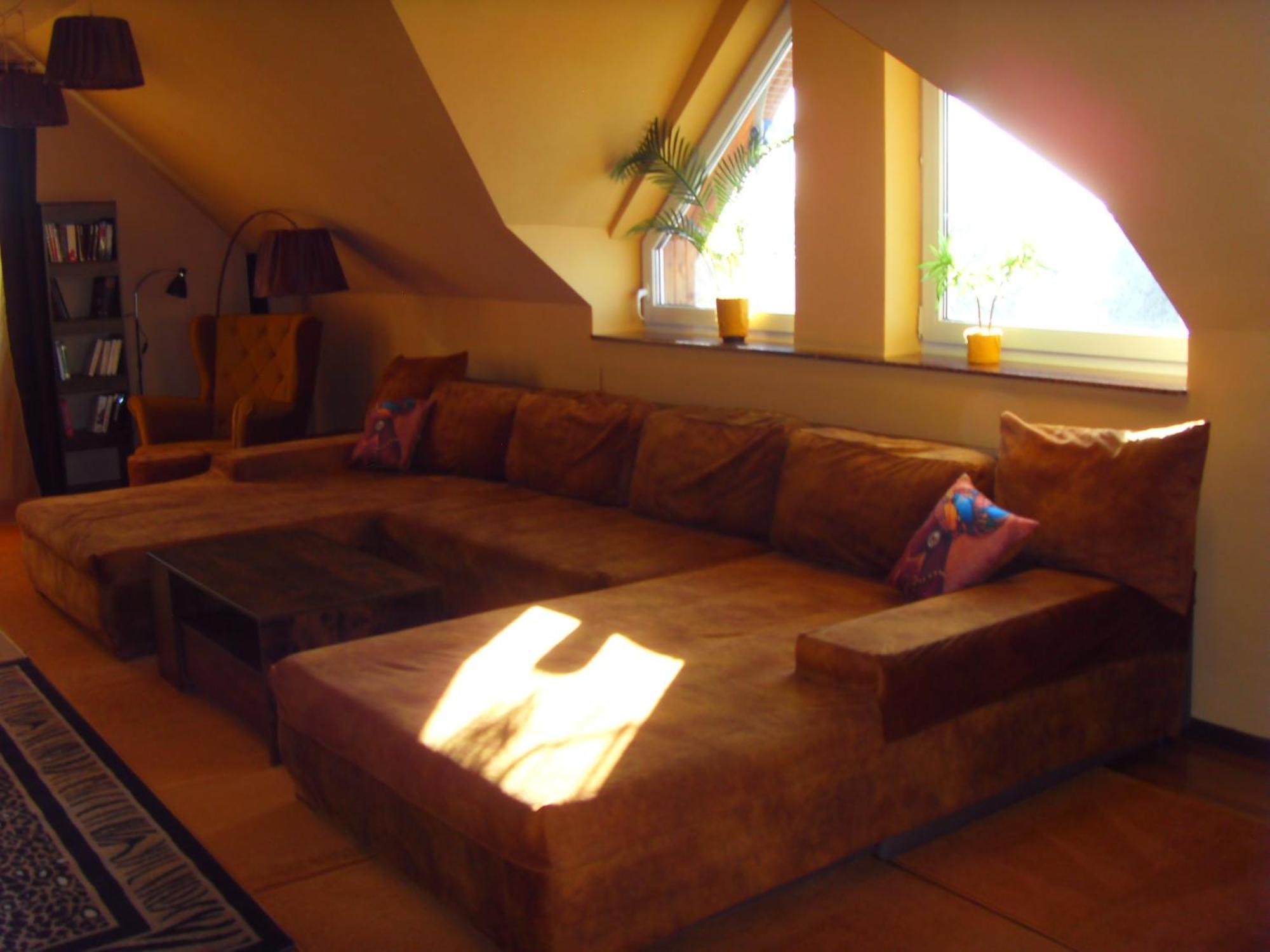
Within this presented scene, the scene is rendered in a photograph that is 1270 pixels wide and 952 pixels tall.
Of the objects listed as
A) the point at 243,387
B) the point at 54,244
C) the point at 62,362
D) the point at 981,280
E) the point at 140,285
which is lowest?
the point at 243,387

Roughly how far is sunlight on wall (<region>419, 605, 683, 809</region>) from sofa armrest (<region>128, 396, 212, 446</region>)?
146 inches

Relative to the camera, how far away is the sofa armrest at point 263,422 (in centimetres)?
576

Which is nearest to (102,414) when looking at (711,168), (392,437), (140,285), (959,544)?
(140,285)

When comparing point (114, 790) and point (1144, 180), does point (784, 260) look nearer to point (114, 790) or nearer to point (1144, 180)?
point (1144, 180)

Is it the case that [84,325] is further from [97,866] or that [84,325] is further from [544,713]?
[544,713]

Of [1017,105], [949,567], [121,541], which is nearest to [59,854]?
[121,541]

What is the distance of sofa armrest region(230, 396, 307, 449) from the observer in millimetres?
5758

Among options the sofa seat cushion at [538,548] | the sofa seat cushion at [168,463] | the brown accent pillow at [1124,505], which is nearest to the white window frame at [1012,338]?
the brown accent pillow at [1124,505]

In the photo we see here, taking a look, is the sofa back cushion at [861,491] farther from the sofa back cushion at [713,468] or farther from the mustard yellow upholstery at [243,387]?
the mustard yellow upholstery at [243,387]

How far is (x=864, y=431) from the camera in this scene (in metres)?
3.88

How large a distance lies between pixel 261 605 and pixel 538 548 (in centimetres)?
90

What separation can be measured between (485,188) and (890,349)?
66.1 inches

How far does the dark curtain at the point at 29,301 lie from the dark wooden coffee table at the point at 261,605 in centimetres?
292

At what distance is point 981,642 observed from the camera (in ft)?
8.76
